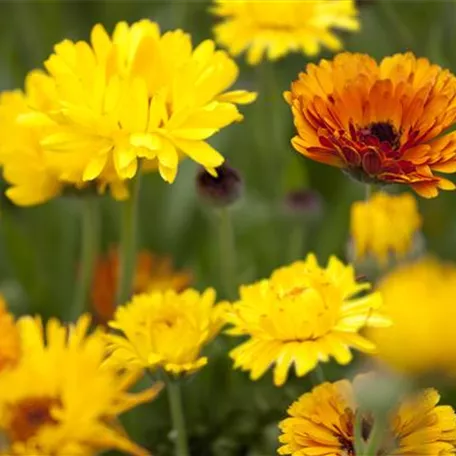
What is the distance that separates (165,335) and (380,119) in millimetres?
174

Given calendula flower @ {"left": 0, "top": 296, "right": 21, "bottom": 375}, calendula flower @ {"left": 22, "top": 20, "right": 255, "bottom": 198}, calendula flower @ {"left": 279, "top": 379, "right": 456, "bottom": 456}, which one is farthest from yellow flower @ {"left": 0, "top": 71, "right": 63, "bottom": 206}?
calendula flower @ {"left": 279, "top": 379, "right": 456, "bottom": 456}

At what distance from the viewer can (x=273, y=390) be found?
93 centimetres

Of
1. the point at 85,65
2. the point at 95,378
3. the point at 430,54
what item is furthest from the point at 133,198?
the point at 430,54

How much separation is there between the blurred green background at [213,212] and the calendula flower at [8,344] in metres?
0.26

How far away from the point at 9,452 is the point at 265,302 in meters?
0.16

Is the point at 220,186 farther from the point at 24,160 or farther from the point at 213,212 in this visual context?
the point at 213,212

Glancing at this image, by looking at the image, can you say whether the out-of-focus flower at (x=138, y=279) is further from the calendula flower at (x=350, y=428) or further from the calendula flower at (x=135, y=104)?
the calendula flower at (x=350, y=428)

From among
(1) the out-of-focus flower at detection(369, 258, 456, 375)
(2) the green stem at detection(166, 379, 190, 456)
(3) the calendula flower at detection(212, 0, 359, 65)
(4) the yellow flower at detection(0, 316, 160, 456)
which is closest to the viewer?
(1) the out-of-focus flower at detection(369, 258, 456, 375)

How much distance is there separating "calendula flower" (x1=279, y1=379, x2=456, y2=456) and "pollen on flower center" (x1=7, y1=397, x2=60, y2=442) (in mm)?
120

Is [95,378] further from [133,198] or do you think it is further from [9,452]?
[133,198]

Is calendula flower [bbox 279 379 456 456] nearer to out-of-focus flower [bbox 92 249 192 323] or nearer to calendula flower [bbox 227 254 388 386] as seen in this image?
calendula flower [bbox 227 254 388 386]

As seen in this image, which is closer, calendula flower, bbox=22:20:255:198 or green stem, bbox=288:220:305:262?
calendula flower, bbox=22:20:255:198

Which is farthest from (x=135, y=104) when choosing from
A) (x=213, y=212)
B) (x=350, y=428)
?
(x=213, y=212)

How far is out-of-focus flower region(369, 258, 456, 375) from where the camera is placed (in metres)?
0.48
